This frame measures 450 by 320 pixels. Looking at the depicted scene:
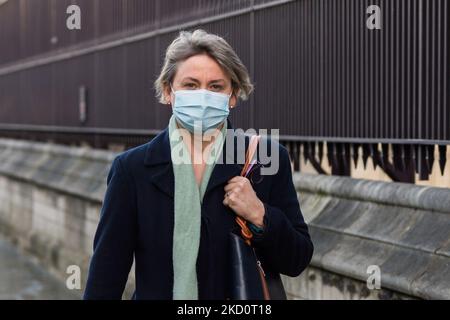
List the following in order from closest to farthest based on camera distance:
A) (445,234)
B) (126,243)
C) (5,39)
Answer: (126,243), (445,234), (5,39)

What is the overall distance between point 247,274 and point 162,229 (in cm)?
35

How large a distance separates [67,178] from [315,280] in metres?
8.17

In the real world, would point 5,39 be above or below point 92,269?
above

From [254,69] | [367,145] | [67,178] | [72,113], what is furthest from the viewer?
[72,113]

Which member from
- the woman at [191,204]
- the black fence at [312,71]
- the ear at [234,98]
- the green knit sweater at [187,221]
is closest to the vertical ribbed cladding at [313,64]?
the black fence at [312,71]

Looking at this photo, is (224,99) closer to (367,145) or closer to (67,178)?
(367,145)

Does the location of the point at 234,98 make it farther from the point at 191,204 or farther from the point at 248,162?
the point at 191,204

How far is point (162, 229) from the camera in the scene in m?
3.46

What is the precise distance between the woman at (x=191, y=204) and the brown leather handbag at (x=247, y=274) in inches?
1.2

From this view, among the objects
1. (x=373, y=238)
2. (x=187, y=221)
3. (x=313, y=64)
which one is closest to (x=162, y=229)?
(x=187, y=221)

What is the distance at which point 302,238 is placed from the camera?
3.53m

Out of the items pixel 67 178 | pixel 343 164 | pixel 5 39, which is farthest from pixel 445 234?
pixel 5 39

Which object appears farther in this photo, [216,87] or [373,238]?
[373,238]

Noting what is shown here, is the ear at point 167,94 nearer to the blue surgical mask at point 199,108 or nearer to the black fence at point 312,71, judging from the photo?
the blue surgical mask at point 199,108
